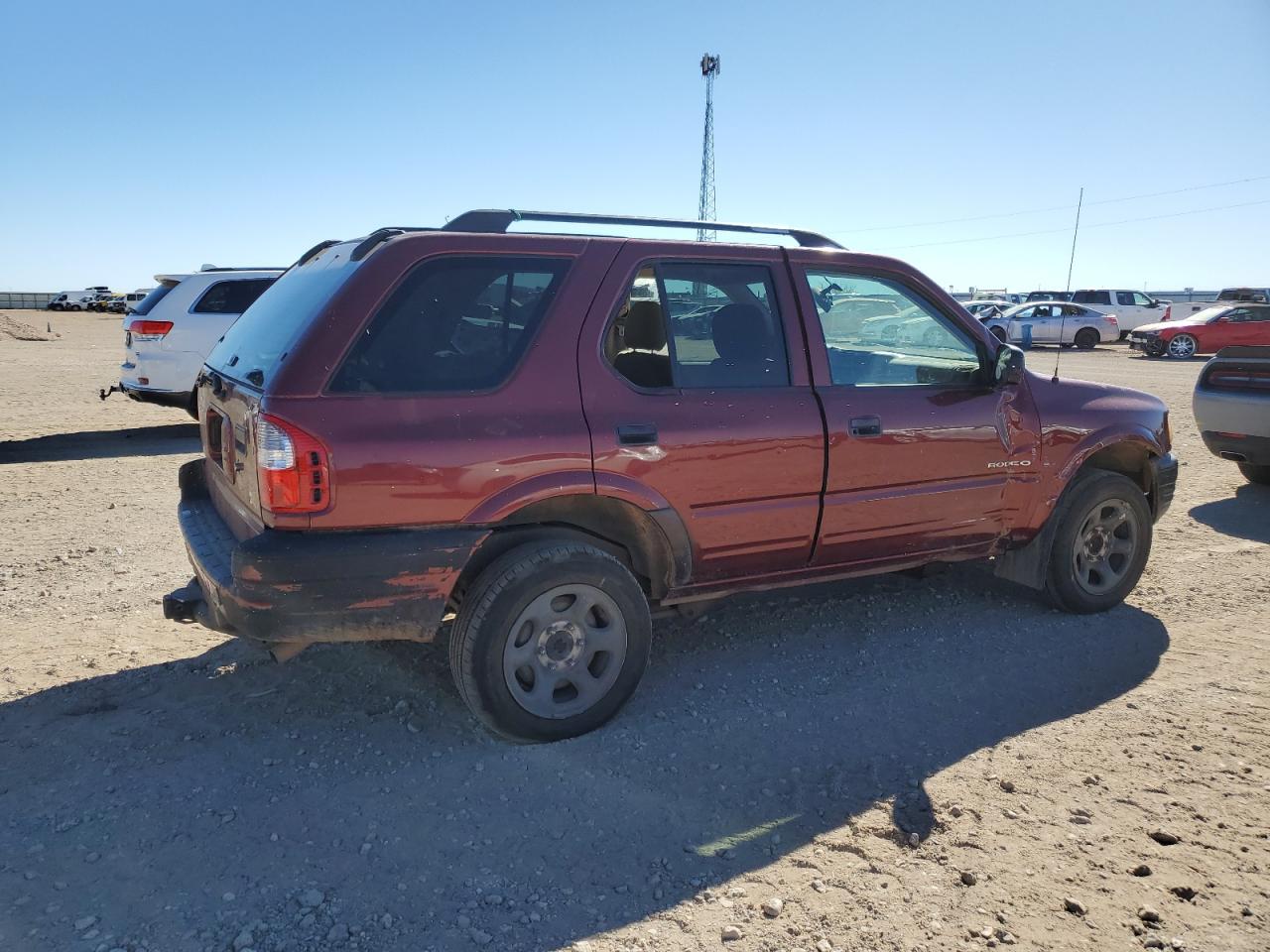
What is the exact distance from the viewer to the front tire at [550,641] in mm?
3445

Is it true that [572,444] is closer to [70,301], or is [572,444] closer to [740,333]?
[740,333]

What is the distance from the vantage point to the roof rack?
143 inches

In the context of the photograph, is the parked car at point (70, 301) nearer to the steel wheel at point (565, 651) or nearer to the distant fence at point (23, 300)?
the distant fence at point (23, 300)

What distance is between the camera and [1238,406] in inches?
A: 315

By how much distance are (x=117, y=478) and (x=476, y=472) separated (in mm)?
6444

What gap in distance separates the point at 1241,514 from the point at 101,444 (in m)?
11.2

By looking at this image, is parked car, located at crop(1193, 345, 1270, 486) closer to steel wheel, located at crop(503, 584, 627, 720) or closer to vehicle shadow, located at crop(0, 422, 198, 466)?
steel wheel, located at crop(503, 584, 627, 720)

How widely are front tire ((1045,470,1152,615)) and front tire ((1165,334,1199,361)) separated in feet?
83.4

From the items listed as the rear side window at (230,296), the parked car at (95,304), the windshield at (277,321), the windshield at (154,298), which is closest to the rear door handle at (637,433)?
the windshield at (277,321)

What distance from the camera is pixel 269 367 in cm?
332

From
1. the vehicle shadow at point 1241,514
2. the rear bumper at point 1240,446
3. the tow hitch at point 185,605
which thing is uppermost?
the rear bumper at point 1240,446

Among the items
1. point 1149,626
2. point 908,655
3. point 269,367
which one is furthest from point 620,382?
point 1149,626

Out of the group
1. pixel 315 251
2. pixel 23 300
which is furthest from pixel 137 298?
pixel 315 251

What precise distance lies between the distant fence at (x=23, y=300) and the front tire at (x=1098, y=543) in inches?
2982
